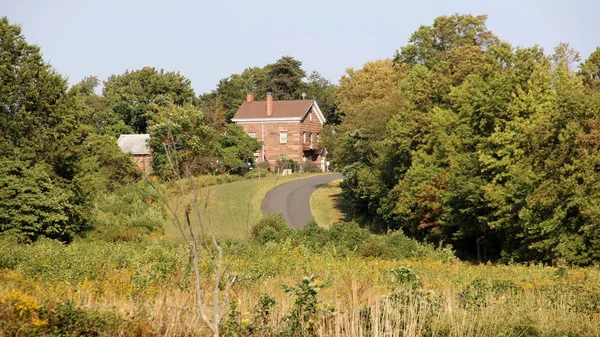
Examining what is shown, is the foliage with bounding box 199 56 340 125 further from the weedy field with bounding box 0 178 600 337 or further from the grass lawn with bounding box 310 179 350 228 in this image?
the weedy field with bounding box 0 178 600 337

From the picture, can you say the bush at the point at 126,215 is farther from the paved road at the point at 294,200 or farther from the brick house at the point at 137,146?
the brick house at the point at 137,146

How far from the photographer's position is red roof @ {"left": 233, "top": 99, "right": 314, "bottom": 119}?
3563 inches

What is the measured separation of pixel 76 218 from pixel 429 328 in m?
31.8

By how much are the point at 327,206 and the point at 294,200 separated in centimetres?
262

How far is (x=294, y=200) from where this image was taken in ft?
204

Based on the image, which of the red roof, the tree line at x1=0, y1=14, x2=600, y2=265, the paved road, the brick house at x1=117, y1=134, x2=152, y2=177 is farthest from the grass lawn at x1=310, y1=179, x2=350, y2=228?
the red roof

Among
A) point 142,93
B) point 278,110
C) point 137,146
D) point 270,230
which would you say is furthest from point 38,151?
point 142,93

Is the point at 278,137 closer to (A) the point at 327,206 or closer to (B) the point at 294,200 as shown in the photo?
(B) the point at 294,200

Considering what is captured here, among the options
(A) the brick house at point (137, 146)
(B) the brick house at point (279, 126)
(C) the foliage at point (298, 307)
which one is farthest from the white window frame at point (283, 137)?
(C) the foliage at point (298, 307)

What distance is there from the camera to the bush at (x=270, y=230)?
→ 115ft

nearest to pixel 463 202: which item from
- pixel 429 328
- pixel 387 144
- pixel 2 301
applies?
pixel 387 144

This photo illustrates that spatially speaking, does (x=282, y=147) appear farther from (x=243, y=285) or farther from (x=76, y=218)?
(x=243, y=285)

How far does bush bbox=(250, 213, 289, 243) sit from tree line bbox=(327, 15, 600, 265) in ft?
28.7

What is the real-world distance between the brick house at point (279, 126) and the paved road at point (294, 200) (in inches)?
581
